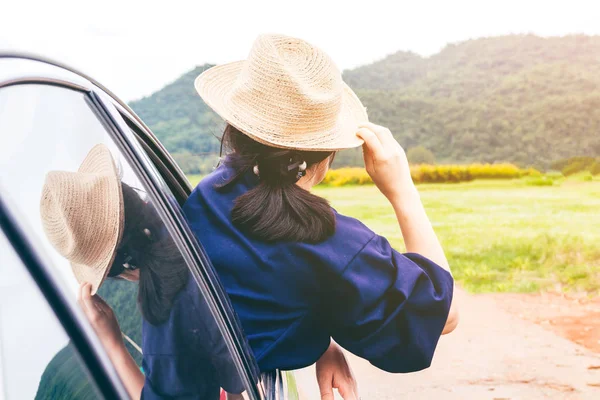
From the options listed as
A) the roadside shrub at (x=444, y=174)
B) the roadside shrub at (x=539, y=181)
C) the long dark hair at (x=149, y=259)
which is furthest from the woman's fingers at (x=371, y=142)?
the roadside shrub at (x=539, y=181)

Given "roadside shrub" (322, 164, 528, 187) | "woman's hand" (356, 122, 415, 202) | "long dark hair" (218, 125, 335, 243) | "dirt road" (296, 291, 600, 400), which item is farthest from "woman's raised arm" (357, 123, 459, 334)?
"roadside shrub" (322, 164, 528, 187)

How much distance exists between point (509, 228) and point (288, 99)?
13.2 m

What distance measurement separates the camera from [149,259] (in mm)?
1087

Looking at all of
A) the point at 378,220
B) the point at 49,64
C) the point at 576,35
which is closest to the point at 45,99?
the point at 49,64

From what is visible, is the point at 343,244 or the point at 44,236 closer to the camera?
the point at 44,236

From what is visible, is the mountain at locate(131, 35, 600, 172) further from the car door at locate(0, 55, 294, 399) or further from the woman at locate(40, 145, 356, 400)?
the car door at locate(0, 55, 294, 399)

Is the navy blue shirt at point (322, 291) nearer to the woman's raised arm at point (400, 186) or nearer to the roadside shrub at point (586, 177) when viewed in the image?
the woman's raised arm at point (400, 186)

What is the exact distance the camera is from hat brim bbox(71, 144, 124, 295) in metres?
0.87

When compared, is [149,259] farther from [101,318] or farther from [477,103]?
[477,103]

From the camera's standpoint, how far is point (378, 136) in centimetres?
163

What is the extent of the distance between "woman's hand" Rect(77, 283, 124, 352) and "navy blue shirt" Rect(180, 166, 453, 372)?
18.1 inches

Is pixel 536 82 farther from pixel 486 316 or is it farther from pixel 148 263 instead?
pixel 148 263

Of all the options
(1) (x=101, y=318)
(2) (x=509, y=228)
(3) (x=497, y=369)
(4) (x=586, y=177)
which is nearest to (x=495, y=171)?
(4) (x=586, y=177)

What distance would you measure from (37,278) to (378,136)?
1055mm
